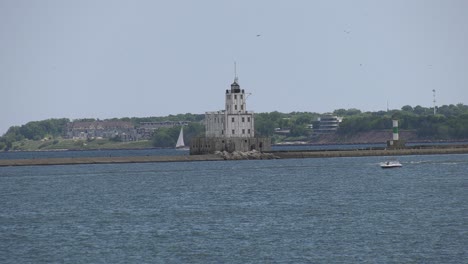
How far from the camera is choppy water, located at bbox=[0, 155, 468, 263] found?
212 ft

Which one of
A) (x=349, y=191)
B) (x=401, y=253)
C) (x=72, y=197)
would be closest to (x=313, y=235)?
(x=401, y=253)

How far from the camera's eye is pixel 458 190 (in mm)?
106938

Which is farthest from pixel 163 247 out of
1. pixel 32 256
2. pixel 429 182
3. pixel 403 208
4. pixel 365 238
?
pixel 429 182

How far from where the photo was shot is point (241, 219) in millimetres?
82250

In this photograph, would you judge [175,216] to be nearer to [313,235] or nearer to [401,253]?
[313,235]

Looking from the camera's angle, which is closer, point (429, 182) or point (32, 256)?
point (32, 256)

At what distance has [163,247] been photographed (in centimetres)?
6788

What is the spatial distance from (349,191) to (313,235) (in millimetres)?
38153

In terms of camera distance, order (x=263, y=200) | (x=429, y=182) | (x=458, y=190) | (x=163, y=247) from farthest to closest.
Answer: (x=429, y=182) → (x=458, y=190) → (x=263, y=200) → (x=163, y=247)

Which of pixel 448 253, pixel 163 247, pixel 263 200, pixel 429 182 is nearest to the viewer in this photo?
pixel 448 253

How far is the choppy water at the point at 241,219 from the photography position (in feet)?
212

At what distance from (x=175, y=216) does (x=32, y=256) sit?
72.1ft

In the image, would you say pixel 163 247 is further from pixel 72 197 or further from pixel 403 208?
pixel 72 197

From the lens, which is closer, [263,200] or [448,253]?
[448,253]
